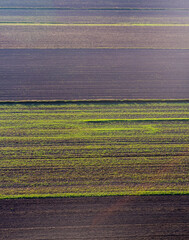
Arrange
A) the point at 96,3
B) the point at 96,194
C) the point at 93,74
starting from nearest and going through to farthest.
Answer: the point at 96,194
the point at 93,74
the point at 96,3

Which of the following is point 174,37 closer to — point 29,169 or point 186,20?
point 186,20

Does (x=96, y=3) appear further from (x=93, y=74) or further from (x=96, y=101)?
(x=96, y=101)

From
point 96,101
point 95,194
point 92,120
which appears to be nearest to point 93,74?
point 96,101

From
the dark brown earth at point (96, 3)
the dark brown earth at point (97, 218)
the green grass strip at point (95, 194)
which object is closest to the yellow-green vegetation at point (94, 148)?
the green grass strip at point (95, 194)

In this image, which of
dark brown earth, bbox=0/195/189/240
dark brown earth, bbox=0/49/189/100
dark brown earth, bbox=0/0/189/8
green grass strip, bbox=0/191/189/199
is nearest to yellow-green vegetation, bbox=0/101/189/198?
green grass strip, bbox=0/191/189/199

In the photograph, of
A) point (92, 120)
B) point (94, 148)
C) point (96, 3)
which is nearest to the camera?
point (94, 148)

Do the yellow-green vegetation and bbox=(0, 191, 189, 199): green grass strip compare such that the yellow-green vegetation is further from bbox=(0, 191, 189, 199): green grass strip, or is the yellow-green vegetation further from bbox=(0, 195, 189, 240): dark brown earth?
bbox=(0, 195, 189, 240): dark brown earth

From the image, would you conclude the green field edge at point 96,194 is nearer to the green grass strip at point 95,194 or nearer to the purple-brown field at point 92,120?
the green grass strip at point 95,194
